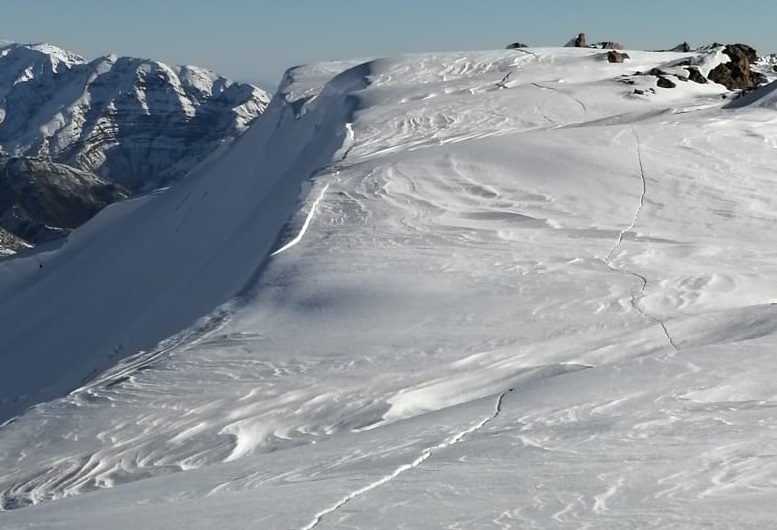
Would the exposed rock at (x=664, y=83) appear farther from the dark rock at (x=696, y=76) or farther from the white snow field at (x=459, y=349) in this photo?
the dark rock at (x=696, y=76)

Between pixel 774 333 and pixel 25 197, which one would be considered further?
pixel 25 197

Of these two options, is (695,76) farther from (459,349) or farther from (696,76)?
(459,349)

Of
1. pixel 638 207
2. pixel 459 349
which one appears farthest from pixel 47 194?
pixel 459 349

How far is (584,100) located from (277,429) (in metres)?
12.4

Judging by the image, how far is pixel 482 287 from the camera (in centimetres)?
905

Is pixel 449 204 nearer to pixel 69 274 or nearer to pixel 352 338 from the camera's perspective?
pixel 352 338

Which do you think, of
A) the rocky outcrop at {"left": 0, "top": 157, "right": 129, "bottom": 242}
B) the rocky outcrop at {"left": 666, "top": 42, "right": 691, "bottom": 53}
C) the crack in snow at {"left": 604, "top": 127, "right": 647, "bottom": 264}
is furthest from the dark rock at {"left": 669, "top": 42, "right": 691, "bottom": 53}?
the rocky outcrop at {"left": 0, "top": 157, "right": 129, "bottom": 242}

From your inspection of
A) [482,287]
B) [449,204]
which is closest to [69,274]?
[449,204]

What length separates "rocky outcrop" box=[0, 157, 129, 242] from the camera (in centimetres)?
15325

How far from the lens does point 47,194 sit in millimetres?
163000

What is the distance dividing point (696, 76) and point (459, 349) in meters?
14.7

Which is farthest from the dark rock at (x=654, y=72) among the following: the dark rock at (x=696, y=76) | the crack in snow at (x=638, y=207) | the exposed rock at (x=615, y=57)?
the crack in snow at (x=638, y=207)

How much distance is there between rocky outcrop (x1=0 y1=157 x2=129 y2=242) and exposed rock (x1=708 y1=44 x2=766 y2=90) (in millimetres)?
133057

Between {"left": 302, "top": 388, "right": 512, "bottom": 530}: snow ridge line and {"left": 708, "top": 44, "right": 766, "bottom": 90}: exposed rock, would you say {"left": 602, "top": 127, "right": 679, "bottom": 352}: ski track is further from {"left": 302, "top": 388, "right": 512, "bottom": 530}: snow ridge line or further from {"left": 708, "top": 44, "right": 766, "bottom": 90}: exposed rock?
{"left": 708, "top": 44, "right": 766, "bottom": 90}: exposed rock
